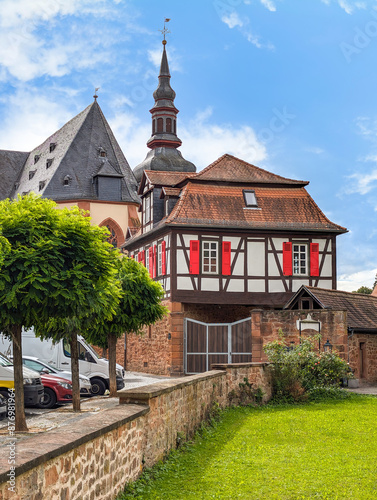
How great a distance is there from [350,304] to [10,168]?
40.2m

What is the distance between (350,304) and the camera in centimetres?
2683

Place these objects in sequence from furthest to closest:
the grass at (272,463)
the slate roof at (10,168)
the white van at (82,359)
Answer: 1. the slate roof at (10,168)
2. the white van at (82,359)
3. the grass at (272,463)

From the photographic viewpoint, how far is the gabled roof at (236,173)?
32662 millimetres

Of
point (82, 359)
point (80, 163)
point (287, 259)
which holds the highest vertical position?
point (80, 163)

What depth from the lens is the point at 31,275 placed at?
38.5 feet

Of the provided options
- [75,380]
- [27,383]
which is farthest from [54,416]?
[27,383]

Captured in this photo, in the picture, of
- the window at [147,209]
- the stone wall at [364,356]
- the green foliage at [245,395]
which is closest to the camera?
the green foliage at [245,395]

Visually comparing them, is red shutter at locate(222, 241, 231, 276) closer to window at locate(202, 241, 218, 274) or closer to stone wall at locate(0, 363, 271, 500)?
window at locate(202, 241, 218, 274)

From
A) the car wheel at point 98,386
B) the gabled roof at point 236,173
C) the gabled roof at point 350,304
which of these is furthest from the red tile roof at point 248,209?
the car wheel at point 98,386

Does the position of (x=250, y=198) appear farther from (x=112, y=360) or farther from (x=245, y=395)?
(x=245, y=395)

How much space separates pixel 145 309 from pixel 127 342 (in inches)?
720

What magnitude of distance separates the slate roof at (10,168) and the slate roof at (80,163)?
1.33 m

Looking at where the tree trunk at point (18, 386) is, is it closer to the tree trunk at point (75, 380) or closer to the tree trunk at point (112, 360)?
the tree trunk at point (75, 380)

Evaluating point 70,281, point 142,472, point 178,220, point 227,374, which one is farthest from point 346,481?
point 178,220
